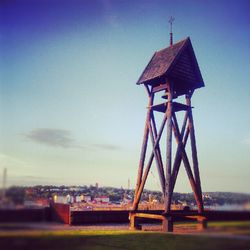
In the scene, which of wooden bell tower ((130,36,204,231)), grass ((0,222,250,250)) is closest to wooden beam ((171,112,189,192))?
wooden bell tower ((130,36,204,231))

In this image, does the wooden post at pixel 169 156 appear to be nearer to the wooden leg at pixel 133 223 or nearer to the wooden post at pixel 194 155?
the wooden post at pixel 194 155

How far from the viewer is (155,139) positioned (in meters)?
16.8

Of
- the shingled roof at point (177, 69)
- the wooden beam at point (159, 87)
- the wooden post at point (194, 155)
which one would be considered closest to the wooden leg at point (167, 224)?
the wooden post at point (194, 155)

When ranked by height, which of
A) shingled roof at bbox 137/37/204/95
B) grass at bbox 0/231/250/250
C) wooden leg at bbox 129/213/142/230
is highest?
shingled roof at bbox 137/37/204/95

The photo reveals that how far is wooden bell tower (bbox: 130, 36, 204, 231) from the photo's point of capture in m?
15.8

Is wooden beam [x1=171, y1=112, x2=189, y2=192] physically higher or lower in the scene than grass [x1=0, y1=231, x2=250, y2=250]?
higher

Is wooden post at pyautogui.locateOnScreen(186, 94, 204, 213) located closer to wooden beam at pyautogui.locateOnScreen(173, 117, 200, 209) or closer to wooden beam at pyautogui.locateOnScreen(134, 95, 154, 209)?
wooden beam at pyautogui.locateOnScreen(173, 117, 200, 209)

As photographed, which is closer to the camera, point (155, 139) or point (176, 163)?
point (176, 163)

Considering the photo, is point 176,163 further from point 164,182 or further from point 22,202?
point 22,202

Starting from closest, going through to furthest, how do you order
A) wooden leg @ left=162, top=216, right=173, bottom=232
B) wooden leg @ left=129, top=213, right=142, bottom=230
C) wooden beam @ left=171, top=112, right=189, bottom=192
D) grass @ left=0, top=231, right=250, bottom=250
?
grass @ left=0, top=231, right=250, bottom=250
wooden leg @ left=162, top=216, right=173, bottom=232
wooden beam @ left=171, top=112, right=189, bottom=192
wooden leg @ left=129, top=213, right=142, bottom=230

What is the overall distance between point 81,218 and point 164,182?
5.15 meters

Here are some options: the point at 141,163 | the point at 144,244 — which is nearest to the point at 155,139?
the point at 141,163

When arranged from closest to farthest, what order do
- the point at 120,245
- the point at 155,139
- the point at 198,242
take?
1. the point at 198,242
2. the point at 120,245
3. the point at 155,139

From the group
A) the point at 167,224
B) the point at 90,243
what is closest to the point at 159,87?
the point at 167,224
